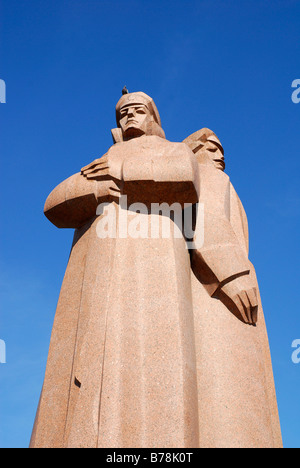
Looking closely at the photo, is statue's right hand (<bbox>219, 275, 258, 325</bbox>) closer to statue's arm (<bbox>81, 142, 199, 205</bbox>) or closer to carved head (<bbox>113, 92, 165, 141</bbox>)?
statue's arm (<bbox>81, 142, 199, 205</bbox>)

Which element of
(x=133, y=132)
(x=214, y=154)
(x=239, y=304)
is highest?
(x=214, y=154)

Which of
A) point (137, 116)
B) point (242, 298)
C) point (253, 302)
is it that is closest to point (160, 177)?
point (242, 298)

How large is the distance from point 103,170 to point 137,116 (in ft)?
4.76

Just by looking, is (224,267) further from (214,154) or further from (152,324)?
(214,154)

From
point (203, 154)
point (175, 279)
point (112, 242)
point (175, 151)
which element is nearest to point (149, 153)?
point (175, 151)

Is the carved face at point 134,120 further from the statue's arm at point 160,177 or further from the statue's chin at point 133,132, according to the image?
the statue's arm at point 160,177

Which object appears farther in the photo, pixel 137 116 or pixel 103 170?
pixel 137 116

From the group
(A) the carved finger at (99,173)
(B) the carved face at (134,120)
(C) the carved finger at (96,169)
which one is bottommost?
(A) the carved finger at (99,173)

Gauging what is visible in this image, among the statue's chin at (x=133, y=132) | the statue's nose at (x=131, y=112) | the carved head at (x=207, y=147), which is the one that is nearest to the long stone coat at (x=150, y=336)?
the statue's chin at (x=133, y=132)

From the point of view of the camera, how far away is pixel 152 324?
531cm

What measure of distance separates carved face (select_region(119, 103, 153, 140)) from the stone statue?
42 centimetres

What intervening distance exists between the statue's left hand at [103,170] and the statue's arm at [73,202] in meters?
0.07

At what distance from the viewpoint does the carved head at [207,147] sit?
8398 mm
